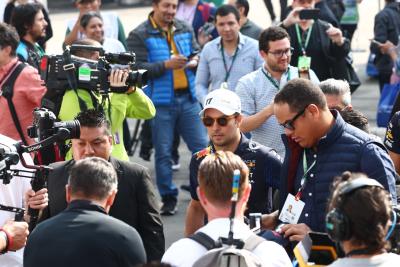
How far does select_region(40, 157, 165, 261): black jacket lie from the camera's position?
672 centimetres

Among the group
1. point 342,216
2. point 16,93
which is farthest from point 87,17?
point 342,216

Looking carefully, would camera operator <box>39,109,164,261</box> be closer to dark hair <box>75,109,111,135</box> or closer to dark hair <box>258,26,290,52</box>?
dark hair <box>75,109,111,135</box>

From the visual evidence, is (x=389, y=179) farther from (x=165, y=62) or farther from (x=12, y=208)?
(x=165, y=62)

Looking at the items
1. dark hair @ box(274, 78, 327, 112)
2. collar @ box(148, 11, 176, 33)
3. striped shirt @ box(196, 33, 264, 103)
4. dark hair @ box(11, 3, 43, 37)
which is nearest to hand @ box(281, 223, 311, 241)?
dark hair @ box(274, 78, 327, 112)

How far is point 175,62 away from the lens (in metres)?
10.9

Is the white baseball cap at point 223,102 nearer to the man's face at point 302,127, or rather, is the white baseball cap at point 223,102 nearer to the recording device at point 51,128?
the man's face at point 302,127

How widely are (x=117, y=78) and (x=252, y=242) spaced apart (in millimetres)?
3146

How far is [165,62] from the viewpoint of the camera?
10969 mm

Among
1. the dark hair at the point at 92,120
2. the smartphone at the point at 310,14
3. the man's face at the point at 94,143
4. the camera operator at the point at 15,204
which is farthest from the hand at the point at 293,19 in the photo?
the camera operator at the point at 15,204

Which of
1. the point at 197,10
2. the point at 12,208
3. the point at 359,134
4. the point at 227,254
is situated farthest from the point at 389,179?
the point at 197,10

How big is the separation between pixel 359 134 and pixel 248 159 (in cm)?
87

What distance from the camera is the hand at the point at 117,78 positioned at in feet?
26.2

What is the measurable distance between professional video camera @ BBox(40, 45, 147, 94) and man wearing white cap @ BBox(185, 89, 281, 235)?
1.06m

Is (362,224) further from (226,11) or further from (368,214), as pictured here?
(226,11)
